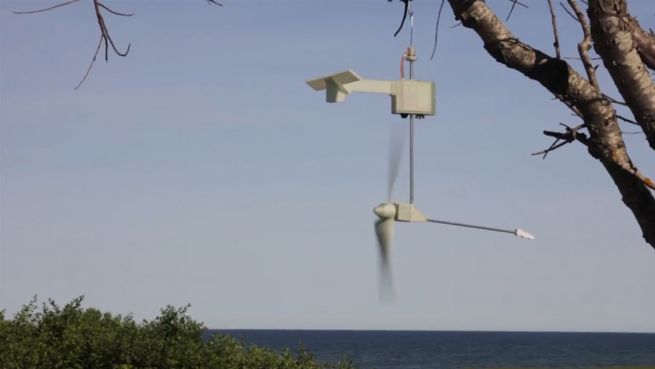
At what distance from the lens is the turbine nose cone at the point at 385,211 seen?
10.9 ft

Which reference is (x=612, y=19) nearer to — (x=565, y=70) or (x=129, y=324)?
(x=565, y=70)

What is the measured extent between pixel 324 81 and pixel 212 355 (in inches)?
281

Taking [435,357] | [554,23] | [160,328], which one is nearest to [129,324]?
[160,328]

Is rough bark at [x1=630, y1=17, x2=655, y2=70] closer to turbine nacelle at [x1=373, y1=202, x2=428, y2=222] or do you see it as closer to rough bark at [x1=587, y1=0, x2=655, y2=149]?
rough bark at [x1=587, y1=0, x2=655, y2=149]

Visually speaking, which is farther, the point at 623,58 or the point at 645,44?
the point at 645,44

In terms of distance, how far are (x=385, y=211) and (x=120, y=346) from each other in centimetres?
828

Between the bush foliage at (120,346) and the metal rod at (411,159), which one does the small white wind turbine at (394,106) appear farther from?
the bush foliage at (120,346)

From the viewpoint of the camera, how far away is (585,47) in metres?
3.10

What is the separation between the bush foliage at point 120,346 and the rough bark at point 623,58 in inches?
314

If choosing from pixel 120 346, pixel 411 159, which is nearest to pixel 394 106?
pixel 411 159

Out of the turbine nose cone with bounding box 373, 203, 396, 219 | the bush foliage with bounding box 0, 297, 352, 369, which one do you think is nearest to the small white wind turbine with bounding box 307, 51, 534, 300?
Answer: the turbine nose cone with bounding box 373, 203, 396, 219

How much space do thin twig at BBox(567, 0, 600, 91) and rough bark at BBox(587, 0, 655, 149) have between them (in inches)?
8.7

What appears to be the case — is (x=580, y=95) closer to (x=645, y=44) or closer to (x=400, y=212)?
(x=645, y=44)

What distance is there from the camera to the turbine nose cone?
3336 millimetres
